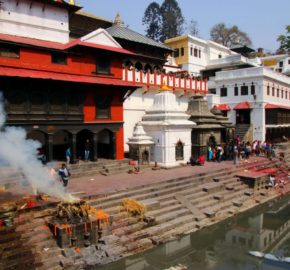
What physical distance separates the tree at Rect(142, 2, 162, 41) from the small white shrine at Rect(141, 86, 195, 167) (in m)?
48.1

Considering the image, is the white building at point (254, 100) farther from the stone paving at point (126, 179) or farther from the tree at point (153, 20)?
the tree at point (153, 20)

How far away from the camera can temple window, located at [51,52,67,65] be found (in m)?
18.2

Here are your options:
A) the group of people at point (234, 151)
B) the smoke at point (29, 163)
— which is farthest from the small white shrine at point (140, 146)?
the smoke at point (29, 163)

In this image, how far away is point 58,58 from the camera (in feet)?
60.4

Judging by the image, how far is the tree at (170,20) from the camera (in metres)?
66.1

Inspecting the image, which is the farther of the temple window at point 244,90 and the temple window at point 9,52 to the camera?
the temple window at point 244,90

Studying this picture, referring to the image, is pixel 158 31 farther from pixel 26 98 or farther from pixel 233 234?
pixel 233 234

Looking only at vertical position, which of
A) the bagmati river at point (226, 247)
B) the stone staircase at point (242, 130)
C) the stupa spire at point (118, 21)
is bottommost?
the bagmati river at point (226, 247)

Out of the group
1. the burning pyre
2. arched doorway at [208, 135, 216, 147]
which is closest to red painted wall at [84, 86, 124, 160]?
arched doorway at [208, 135, 216, 147]

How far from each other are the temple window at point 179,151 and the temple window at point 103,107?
5.09m

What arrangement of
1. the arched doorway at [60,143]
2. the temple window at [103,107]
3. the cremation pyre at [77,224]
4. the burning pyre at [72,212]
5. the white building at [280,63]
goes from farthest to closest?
1. the white building at [280,63]
2. the arched doorway at [60,143]
3. the temple window at [103,107]
4. the burning pyre at [72,212]
5. the cremation pyre at [77,224]

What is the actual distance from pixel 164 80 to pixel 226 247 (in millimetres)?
15550

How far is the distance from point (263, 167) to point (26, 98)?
54.4ft

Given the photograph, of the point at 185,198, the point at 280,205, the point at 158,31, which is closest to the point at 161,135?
the point at 185,198
